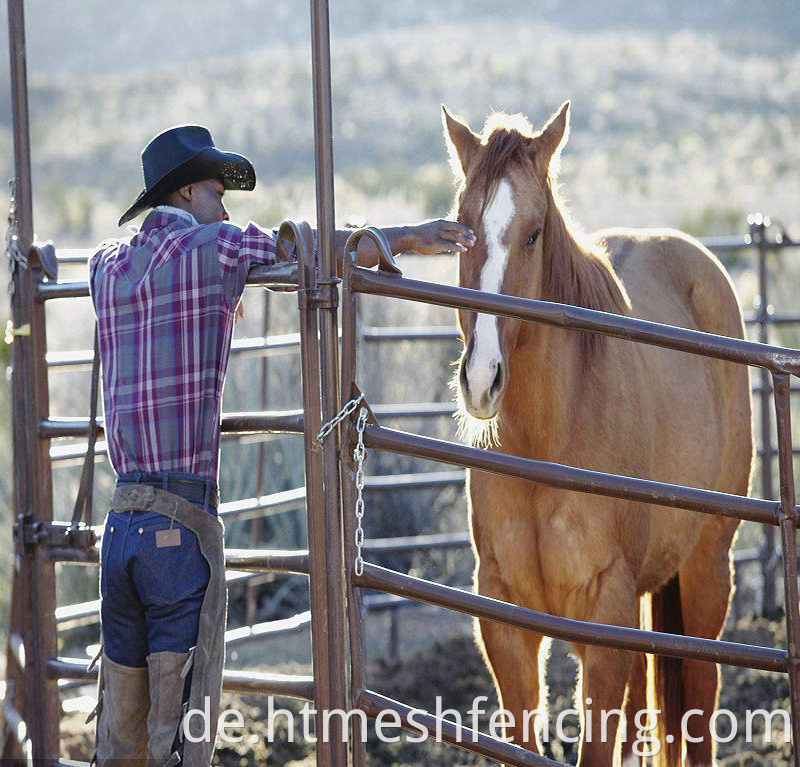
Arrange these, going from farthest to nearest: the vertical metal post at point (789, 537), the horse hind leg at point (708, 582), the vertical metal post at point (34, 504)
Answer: the horse hind leg at point (708, 582)
the vertical metal post at point (34, 504)
the vertical metal post at point (789, 537)

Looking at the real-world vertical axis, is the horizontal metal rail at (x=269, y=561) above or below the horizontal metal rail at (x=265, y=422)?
below

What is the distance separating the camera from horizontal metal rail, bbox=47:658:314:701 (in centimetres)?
286

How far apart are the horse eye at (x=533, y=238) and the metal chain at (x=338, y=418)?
784 mm

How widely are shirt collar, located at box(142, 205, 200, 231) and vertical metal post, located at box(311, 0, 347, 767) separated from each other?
383mm

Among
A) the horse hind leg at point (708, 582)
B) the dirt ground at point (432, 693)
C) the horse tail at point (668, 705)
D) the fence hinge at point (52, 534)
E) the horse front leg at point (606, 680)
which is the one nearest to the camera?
the horse front leg at point (606, 680)

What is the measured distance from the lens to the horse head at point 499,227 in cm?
290

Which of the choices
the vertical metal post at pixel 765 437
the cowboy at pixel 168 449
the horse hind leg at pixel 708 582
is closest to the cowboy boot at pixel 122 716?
the cowboy at pixel 168 449

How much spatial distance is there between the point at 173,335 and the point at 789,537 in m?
1.44

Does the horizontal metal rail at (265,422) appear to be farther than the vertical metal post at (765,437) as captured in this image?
No

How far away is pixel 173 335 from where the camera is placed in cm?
273

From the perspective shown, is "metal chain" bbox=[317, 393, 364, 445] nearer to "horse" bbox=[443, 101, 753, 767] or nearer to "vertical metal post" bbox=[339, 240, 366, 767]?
"vertical metal post" bbox=[339, 240, 366, 767]

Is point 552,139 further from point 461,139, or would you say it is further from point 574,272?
point 574,272

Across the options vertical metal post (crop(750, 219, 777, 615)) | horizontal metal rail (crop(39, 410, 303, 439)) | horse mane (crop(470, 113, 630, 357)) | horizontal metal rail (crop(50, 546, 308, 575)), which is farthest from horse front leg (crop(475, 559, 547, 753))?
vertical metal post (crop(750, 219, 777, 615))

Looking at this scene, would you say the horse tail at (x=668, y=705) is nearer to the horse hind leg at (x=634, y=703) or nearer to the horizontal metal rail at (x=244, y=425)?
the horse hind leg at (x=634, y=703)
